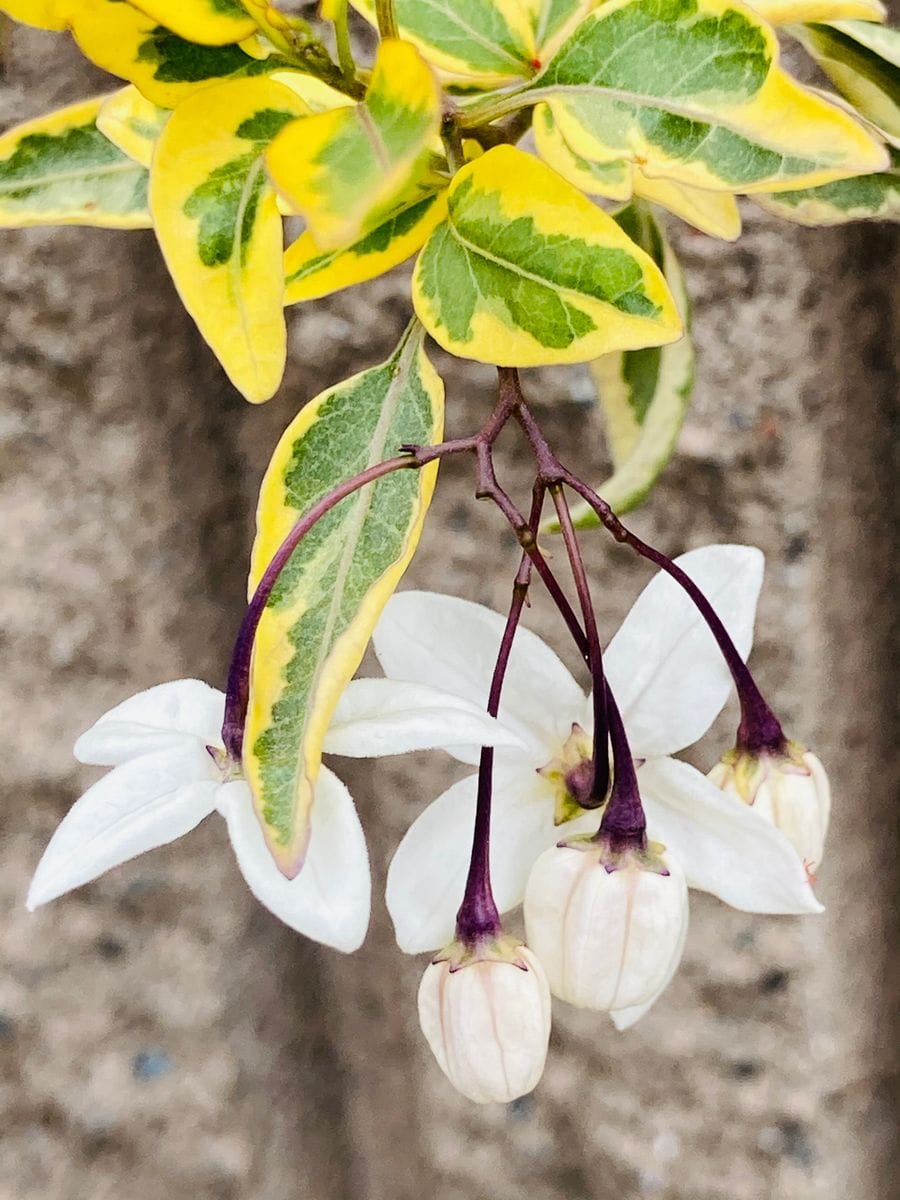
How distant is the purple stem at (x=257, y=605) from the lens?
237 millimetres

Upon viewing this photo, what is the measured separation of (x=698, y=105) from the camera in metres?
0.22

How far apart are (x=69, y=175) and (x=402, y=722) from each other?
0.20 metres

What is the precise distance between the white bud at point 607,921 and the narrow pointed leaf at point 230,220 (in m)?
0.14

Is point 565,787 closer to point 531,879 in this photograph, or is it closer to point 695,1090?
point 531,879

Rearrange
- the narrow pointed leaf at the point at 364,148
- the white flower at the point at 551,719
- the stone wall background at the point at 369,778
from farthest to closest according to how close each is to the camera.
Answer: the stone wall background at the point at 369,778 → the white flower at the point at 551,719 → the narrow pointed leaf at the point at 364,148

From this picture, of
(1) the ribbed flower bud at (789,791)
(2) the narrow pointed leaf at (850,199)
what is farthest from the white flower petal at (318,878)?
(2) the narrow pointed leaf at (850,199)

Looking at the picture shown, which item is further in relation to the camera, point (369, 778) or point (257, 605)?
point (369, 778)

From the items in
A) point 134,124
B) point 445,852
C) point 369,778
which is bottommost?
point 369,778

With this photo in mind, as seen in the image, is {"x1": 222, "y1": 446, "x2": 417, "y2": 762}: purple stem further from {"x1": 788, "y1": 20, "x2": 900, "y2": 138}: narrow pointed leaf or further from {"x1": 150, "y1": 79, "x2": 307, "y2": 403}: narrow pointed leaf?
{"x1": 788, "y1": 20, "x2": 900, "y2": 138}: narrow pointed leaf

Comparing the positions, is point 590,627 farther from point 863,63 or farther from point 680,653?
point 863,63

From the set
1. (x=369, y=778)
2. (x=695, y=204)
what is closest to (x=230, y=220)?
(x=695, y=204)

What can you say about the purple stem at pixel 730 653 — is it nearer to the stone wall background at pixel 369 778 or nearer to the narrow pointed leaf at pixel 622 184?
the narrow pointed leaf at pixel 622 184

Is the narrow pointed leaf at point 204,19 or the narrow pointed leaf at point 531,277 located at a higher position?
the narrow pointed leaf at point 204,19

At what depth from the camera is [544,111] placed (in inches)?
10.2
